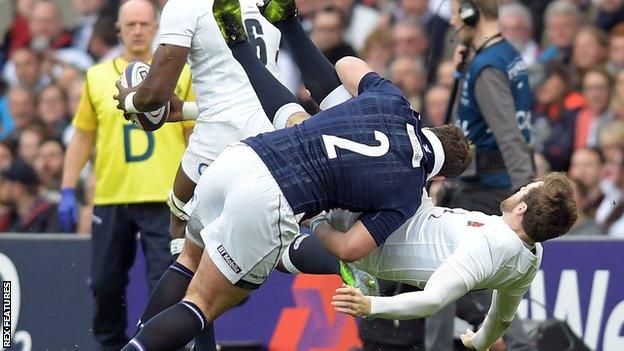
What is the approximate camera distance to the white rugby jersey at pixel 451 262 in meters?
6.62

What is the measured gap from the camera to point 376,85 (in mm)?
7125

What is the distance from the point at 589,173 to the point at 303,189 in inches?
186

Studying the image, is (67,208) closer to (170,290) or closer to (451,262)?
(170,290)

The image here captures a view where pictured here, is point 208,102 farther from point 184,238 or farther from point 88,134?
point 88,134

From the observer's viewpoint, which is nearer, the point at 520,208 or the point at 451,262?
the point at 451,262

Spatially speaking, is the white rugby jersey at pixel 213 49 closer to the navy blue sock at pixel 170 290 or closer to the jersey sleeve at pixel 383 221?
the navy blue sock at pixel 170 290

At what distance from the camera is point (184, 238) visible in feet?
26.4

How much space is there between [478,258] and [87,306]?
3.93 metres

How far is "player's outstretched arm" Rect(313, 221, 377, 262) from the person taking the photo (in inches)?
270

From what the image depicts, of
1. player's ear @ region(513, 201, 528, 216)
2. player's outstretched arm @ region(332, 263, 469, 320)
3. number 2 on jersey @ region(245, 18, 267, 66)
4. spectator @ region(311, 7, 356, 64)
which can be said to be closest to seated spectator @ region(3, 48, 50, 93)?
spectator @ region(311, 7, 356, 64)

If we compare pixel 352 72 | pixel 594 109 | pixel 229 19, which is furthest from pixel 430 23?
pixel 229 19

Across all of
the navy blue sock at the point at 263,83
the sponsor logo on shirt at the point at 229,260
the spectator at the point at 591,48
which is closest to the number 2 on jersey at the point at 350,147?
the navy blue sock at the point at 263,83

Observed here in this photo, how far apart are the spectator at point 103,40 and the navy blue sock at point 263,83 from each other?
7.13 m

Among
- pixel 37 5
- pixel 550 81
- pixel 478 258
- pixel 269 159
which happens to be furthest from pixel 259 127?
pixel 37 5
